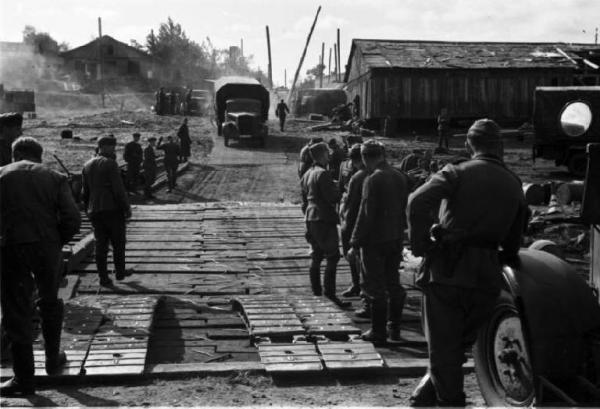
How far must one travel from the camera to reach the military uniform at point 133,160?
17.6 m

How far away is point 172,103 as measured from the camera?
4572cm

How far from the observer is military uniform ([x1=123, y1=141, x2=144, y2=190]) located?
17.6m

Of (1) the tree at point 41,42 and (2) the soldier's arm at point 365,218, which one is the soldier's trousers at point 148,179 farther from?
(1) the tree at point 41,42

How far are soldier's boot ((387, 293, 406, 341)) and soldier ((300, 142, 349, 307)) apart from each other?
1309 millimetres

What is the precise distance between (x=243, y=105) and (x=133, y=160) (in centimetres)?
1617

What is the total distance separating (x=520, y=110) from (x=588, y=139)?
17.7 metres

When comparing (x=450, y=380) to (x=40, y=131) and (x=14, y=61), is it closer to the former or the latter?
(x=40, y=131)

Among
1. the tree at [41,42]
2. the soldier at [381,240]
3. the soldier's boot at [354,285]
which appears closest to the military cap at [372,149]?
the soldier at [381,240]

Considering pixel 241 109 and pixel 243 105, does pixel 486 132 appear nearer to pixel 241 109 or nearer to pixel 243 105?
pixel 241 109

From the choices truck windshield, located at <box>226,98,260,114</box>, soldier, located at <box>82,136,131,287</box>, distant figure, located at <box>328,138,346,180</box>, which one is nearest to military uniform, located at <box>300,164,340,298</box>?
soldier, located at <box>82,136,131,287</box>

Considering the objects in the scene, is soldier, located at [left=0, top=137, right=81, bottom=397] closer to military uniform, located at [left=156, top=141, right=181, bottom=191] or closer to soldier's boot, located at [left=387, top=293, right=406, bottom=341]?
soldier's boot, located at [left=387, top=293, right=406, bottom=341]

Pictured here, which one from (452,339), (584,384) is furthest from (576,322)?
(452,339)

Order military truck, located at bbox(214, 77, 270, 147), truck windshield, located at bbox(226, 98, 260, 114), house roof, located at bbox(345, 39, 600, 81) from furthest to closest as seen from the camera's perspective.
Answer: house roof, located at bbox(345, 39, 600, 81)
truck windshield, located at bbox(226, 98, 260, 114)
military truck, located at bbox(214, 77, 270, 147)

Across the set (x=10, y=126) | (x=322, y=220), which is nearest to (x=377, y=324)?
(x=322, y=220)
